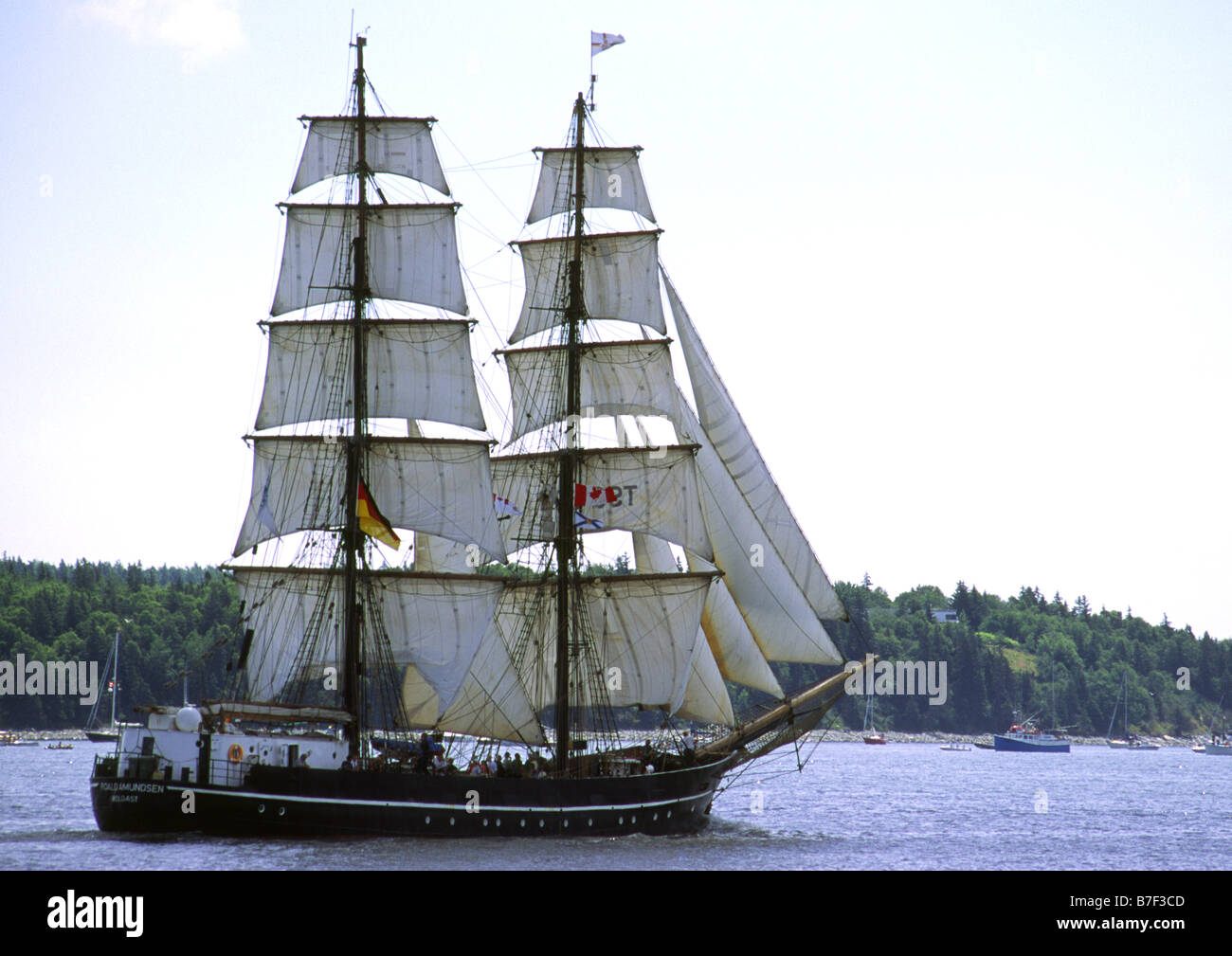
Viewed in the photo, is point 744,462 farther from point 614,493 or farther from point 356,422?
point 356,422

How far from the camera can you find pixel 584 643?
53625 mm

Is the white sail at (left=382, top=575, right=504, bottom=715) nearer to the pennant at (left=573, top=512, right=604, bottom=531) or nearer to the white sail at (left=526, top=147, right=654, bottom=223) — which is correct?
the pennant at (left=573, top=512, right=604, bottom=531)

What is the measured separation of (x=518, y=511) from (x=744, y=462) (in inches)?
348

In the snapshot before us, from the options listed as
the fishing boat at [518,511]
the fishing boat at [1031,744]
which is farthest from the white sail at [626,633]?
the fishing boat at [1031,744]

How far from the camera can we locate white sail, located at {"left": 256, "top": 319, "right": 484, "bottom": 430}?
174ft

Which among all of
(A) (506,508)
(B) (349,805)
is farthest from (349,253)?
(B) (349,805)

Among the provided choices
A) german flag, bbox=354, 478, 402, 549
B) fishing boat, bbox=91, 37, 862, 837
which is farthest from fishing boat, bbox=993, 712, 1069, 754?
german flag, bbox=354, 478, 402, 549

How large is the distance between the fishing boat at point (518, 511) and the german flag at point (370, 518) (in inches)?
3.1

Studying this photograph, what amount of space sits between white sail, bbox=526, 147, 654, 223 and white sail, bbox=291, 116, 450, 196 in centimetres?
466

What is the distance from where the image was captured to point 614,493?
54.7 m

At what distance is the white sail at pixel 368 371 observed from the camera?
53000 mm

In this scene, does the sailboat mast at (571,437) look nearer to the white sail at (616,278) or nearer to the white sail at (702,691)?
the white sail at (616,278)
